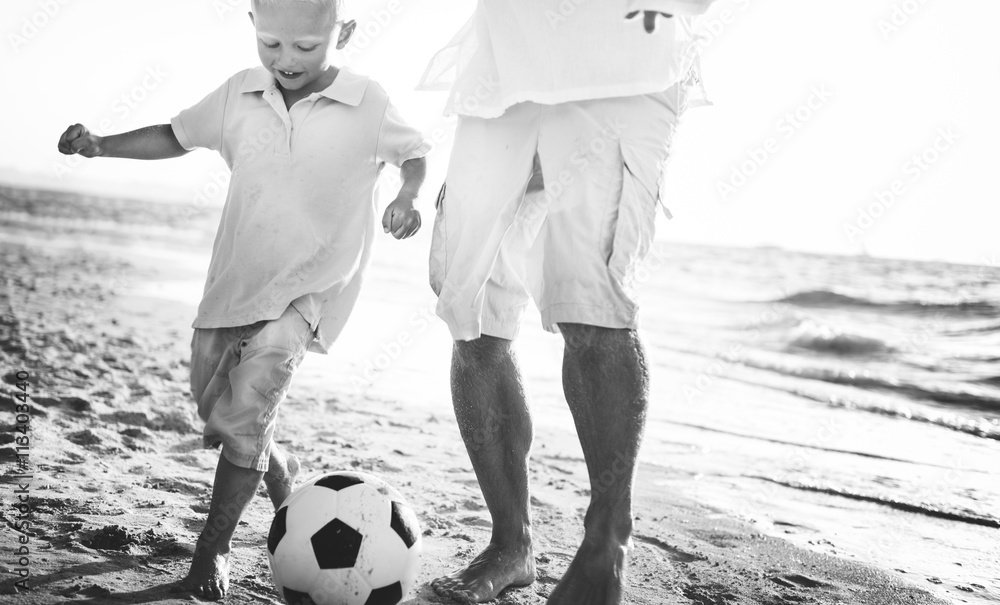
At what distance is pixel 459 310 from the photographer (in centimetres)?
236

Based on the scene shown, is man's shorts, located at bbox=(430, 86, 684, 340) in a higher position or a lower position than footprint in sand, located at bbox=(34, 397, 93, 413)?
higher

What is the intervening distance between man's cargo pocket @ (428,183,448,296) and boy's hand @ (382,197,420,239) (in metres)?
0.10

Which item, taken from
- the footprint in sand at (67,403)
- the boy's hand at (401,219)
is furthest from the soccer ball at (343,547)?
the footprint in sand at (67,403)

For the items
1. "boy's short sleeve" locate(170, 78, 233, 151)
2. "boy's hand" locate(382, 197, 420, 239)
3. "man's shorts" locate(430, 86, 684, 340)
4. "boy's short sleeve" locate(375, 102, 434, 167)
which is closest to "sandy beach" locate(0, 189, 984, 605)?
"man's shorts" locate(430, 86, 684, 340)

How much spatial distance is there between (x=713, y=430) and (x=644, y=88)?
10.7 feet

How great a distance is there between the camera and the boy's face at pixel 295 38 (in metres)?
2.42

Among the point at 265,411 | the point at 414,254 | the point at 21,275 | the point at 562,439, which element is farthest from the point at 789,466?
the point at 414,254

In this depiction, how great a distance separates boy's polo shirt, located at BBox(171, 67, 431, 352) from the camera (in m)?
2.50

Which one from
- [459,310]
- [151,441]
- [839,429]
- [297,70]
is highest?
[297,70]

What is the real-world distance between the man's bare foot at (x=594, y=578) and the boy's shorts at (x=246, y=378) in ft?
2.93

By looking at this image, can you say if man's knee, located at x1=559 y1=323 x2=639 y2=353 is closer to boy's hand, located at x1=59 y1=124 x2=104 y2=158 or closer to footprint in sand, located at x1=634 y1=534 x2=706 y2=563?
footprint in sand, located at x1=634 y1=534 x2=706 y2=563

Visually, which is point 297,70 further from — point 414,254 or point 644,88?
point 414,254

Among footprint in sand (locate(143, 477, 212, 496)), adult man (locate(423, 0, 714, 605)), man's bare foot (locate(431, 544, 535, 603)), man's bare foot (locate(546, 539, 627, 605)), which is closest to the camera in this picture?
man's bare foot (locate(546, 539, 627, 605))

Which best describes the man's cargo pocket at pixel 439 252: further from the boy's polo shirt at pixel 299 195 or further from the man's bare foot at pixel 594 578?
the man's bare foot at pixel 594 578
